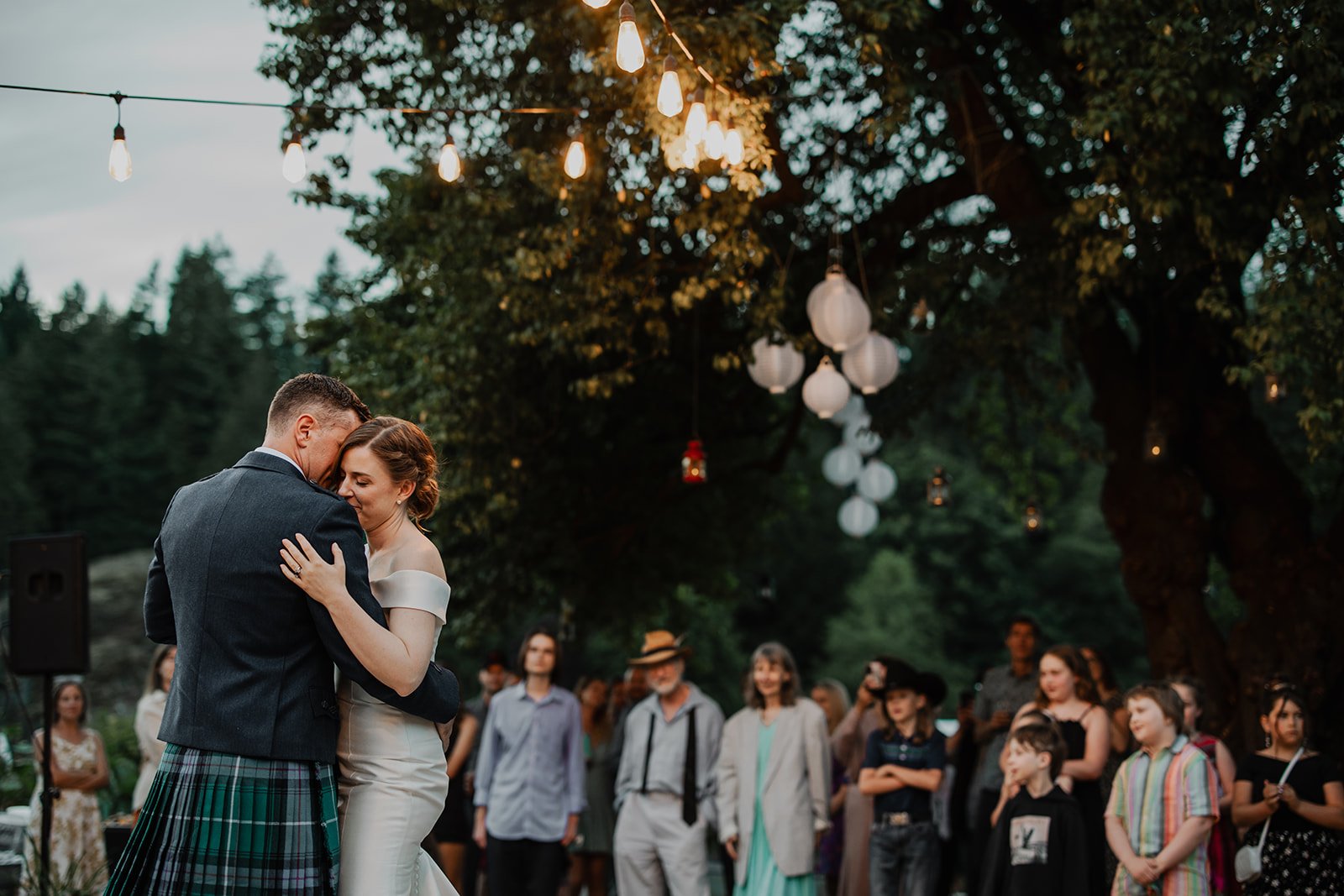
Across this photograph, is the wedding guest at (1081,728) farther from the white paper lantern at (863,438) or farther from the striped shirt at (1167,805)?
the white paper lantern at (863,438)

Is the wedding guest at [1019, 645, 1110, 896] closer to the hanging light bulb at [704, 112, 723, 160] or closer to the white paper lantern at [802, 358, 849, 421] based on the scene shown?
the white paper lantern at [802, 358, 849, 421]

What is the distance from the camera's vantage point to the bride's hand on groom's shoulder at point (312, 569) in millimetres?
3150

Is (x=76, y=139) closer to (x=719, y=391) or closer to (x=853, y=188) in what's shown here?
(x=719, y=391)

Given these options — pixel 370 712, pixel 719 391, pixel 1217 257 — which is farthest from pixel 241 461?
pixel 719 391

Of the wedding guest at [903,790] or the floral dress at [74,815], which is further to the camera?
the floral dress at [74,815]

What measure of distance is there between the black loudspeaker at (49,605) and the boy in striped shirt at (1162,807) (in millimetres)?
5895

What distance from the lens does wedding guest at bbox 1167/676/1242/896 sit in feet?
21.5

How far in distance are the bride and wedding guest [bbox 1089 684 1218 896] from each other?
382 centimetres

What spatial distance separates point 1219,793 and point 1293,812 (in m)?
0.34

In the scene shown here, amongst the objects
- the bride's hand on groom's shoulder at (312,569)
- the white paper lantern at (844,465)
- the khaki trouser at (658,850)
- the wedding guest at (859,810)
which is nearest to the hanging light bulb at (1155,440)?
the wedding guest at (859,810)

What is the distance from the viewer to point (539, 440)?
10.8 metres

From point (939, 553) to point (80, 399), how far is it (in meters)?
33.8

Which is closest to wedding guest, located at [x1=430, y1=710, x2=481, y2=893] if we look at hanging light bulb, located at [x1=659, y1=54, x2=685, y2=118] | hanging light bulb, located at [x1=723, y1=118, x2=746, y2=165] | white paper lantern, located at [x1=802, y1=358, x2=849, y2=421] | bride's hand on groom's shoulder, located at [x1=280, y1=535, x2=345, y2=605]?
white paper lantern, located at [x1=802, y1=358, x2=849, y2=421]

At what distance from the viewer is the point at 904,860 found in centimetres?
751
